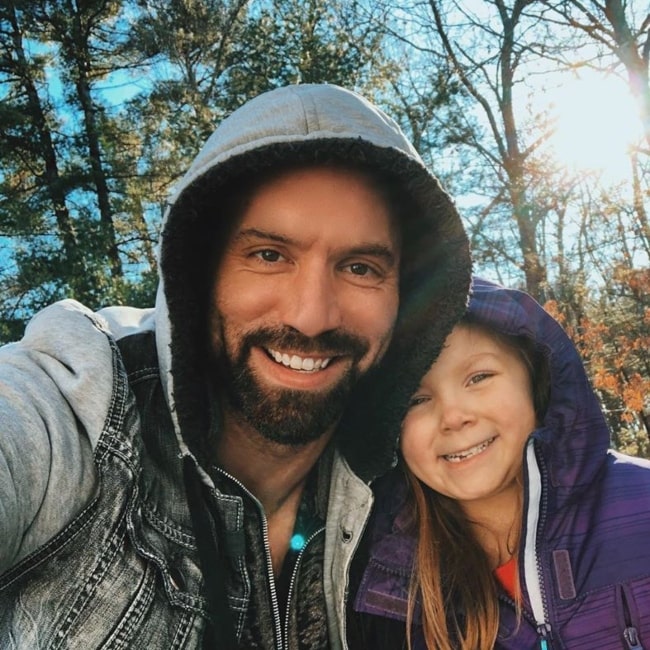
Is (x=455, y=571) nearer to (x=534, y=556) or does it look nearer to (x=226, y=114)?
(x=534, y=556)

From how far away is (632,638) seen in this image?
5.31ft

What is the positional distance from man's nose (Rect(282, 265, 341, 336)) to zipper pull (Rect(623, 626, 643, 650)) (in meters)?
1.17

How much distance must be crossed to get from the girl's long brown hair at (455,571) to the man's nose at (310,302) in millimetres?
519

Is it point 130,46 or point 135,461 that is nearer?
point 135,461

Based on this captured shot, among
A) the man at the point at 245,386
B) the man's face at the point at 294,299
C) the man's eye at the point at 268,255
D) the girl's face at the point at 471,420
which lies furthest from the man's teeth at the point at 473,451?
the man's eye at the point at 268,255

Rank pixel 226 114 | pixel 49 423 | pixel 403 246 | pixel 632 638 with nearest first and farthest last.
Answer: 1. pixel 49 423
2. pixel 632 638
3. pixel 403 246
4. pixel 226 114

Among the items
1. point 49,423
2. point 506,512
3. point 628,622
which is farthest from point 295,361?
point 628,622

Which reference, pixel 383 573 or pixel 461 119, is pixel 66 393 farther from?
pixel 461 119

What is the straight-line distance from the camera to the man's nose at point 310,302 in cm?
181

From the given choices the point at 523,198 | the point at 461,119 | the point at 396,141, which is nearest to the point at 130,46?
the point at 461,119

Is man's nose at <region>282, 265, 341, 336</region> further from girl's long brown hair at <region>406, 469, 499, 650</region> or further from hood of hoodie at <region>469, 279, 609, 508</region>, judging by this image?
girl's long brown hair at <region>406, 469, 499, 650</region>

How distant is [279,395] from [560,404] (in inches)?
35.4

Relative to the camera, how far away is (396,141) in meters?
1.92

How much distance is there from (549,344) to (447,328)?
33 centimetres
